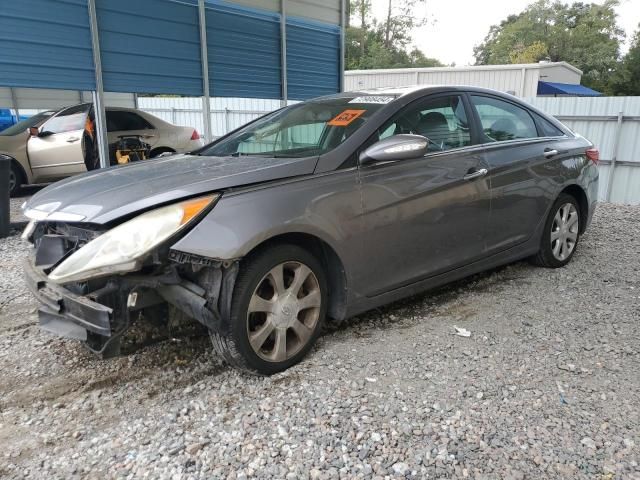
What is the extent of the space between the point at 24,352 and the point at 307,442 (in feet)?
6.70

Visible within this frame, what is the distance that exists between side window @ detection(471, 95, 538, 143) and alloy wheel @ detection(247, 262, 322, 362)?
6.66 feet

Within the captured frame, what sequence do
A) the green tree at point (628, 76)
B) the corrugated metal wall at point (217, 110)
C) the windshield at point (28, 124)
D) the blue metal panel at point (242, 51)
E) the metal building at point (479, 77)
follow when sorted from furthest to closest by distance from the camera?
the green tree at point (628, 76) < the metal building at point (479, 77) < the corrugated metal wall at point (217, 110) < the windshield at point (28, 124) < the blue metal panel at point (242, 51)

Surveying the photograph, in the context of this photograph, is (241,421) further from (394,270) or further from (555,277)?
(555,277)

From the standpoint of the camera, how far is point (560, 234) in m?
4.91

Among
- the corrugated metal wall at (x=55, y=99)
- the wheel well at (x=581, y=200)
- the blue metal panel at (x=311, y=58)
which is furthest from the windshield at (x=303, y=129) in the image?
the corrugated metal wall at (x=55, y=99)

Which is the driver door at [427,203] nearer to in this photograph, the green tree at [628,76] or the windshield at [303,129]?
the windshield at [303,129]

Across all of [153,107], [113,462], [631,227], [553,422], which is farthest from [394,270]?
[153,107]

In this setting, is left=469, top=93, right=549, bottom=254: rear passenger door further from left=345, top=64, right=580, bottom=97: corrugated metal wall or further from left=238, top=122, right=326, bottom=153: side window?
left=345, top=64, right=580, bottom=97: corrugated metal wall

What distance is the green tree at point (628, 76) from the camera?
3575 cm

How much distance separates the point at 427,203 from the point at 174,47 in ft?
17.8

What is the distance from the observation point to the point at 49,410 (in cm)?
272

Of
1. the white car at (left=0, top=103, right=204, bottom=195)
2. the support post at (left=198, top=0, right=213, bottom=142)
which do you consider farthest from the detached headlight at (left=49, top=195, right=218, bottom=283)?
the white car at (left=0, top=103, right=204, bottom=195)

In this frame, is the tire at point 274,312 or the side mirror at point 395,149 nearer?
the tire at point 274,312

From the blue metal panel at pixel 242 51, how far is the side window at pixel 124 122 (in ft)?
7.26
